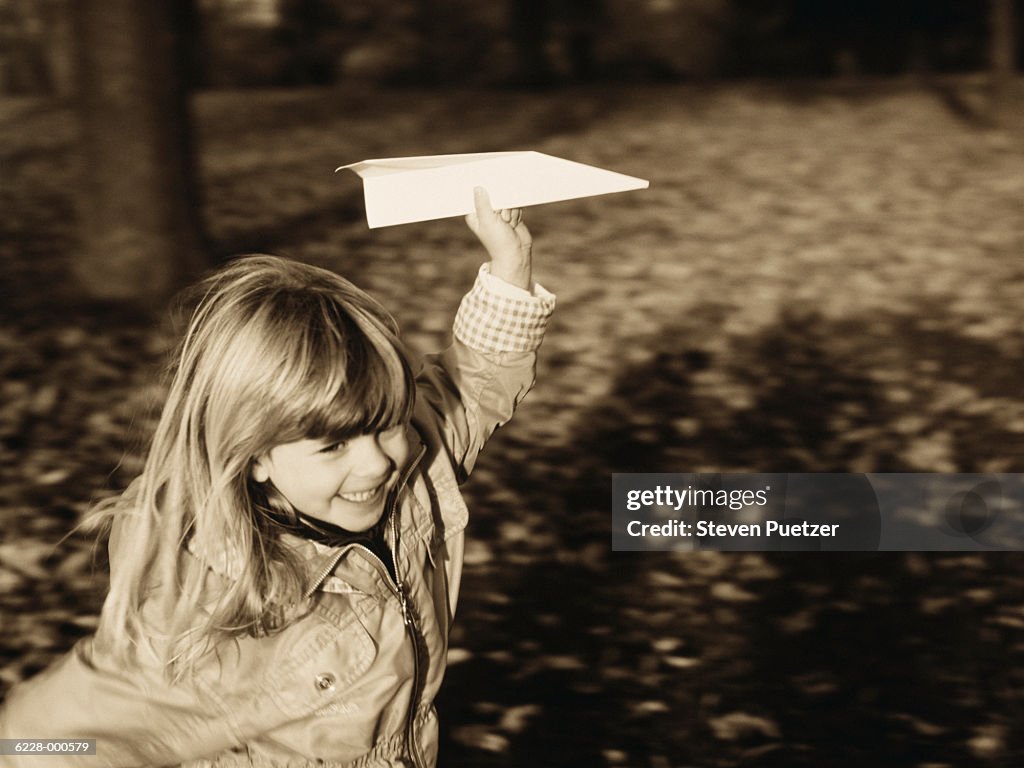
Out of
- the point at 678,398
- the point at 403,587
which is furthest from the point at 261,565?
the point at 678,398

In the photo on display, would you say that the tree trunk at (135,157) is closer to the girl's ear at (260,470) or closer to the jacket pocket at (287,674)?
the girl's ear at (260,470)

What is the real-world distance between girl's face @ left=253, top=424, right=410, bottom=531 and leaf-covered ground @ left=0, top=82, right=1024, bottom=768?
74.1 inches

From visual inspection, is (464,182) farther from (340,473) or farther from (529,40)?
(529,40)

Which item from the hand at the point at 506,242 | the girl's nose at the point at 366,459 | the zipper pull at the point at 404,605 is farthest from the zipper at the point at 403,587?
the hand at the point at 506,242

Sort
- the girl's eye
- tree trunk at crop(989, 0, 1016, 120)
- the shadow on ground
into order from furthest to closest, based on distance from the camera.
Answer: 1. tree trunk at crop(989, 0, 1016, 120)
2. the shadow on ground
3. the girl's eye

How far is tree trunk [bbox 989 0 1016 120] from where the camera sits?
34.8ft

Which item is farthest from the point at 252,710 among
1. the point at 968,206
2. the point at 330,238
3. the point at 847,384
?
the point at 968,206

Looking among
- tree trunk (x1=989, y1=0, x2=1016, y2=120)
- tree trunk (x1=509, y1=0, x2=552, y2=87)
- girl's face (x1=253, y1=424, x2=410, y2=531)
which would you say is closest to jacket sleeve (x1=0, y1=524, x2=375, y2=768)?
girl's face (x1=253, y1=424, x2=410, y2=531)

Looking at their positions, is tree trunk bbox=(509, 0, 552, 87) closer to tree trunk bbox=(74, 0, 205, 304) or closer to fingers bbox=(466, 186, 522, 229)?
tree trunk bbox=(74, 0, 205, 304)

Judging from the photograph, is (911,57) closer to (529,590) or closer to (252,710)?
(529,590)

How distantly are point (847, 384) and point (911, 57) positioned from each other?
27.2ft

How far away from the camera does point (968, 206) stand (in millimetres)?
8398

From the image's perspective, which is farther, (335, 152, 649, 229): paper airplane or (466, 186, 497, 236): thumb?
(466, 186, 497, 236): thumb

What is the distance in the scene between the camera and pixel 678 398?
5.98m
